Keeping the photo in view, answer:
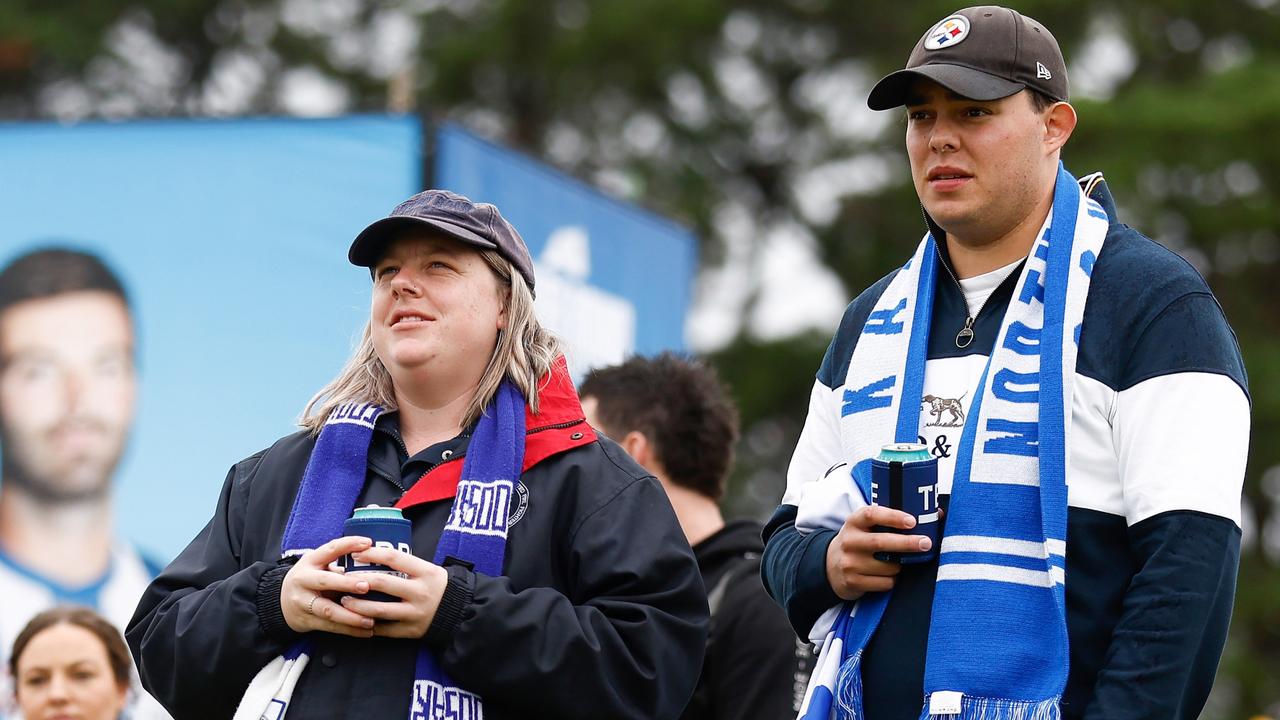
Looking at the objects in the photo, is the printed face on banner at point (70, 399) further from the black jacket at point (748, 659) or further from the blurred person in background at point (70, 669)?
the black jacket at point (748, 659)

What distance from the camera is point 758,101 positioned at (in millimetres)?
17188

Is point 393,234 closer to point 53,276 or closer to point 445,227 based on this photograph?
point 445,227

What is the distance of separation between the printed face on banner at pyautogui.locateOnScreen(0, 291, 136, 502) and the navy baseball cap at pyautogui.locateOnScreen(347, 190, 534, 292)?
3300mm

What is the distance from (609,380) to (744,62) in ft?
40.9

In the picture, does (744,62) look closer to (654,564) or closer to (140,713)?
(140,713)

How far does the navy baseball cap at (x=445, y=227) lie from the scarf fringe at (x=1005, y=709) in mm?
1248

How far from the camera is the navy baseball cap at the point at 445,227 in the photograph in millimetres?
3371

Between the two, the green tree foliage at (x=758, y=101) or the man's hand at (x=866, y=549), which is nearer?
the man's hand at (x=866, y=549)

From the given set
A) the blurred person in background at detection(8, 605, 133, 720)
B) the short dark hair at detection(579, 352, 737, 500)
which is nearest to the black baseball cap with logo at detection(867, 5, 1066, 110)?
the short dark hair at detection(579, 352, 737, 500)

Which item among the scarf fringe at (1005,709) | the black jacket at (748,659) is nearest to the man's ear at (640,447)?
the black jacket at (748,659)

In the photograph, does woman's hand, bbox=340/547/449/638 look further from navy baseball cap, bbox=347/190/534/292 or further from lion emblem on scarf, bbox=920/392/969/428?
lion emblem on scarf, bbox=920/392/969/428

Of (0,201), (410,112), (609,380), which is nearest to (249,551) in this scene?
(609,380)

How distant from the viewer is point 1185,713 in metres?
2.79

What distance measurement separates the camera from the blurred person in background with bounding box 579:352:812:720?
13.1 ft
